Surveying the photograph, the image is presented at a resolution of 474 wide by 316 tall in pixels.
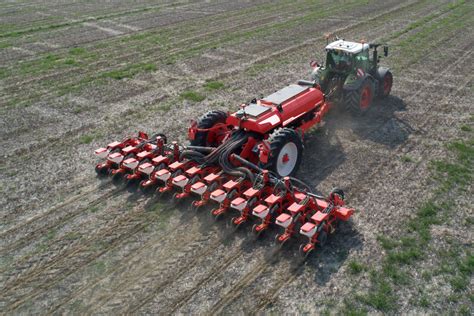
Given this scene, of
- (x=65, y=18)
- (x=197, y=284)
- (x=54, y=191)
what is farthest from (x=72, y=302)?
(x=65, y=18)

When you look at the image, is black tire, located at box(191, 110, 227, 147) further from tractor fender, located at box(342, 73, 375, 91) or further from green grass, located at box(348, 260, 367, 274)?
green grass, located at box(348, 260, 367, 274)

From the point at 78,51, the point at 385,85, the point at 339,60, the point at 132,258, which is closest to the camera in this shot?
the point at 132,258

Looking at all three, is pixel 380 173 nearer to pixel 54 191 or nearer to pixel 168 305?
pixel 168 305

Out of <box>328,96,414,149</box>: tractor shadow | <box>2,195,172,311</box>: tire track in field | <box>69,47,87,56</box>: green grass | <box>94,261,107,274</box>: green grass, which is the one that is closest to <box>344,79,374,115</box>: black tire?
<box>328,96,414,149</box>: tractor shadow

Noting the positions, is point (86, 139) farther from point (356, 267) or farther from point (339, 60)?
point (356, 267)

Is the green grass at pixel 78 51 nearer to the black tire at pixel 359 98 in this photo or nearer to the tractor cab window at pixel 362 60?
the tractor cab window at pixel 362 60

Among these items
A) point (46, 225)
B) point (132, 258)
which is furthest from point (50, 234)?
point (132, 258)
